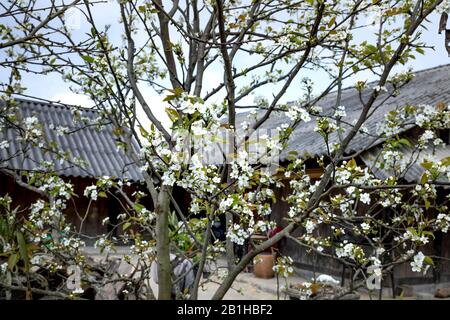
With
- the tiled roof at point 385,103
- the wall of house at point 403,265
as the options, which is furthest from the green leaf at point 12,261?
the tiled roof at point 385,103

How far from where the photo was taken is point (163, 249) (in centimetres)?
233

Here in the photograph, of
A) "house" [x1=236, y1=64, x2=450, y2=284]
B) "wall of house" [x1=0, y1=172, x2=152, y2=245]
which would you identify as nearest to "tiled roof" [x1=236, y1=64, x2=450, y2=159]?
"house" [x1=236, y1=64, x2=450, y2=284]

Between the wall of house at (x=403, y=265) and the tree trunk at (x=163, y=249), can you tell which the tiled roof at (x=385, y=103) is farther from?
the tree trunk at (x=163, y=249)

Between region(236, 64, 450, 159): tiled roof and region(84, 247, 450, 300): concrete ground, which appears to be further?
region(236, 64, 450, 159): tiled roof

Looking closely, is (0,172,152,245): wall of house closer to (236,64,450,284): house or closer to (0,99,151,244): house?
(0,99,151,244): house

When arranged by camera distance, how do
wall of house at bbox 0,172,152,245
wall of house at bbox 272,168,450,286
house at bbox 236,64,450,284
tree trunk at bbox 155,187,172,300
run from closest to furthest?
1. tree trunk at bbox 155,187,172,300
2. house at bbox 236,64,450,284
3. wall of house at bbox 272,168,450,286
4. wall of house at bbox 0,172,152,245

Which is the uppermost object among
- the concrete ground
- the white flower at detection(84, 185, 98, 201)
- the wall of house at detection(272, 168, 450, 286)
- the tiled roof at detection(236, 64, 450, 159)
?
the tiled roof at detection(236, 64, 450, 159)

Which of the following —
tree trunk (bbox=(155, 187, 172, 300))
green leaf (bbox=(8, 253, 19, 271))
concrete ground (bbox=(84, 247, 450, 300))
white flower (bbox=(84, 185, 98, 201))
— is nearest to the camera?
green leaf (bbox=(8, 253, 19, 271))

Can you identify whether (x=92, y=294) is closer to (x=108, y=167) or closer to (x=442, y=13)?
(x=442, y=13)

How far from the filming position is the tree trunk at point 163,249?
2.30 m

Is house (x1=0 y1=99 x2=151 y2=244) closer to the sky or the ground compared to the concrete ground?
closer to the sky

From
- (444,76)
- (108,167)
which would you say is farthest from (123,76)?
(444,76)

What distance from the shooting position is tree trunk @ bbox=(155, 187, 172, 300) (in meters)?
2.30

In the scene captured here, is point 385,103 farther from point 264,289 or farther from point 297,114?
point 297,114
